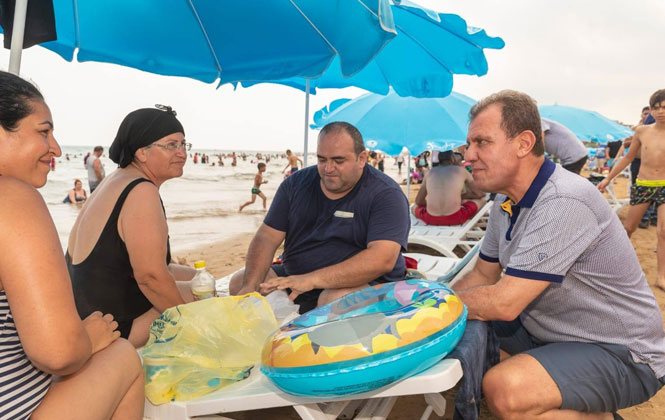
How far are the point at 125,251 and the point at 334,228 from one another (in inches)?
53.4

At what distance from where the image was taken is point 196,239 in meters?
8.71

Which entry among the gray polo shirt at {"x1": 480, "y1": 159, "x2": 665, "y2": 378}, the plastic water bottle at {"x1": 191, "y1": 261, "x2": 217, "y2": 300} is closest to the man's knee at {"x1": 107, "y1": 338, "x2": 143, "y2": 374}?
the plastic water bottle at {"x1": 191, "y1": 261, "x2": 217, "y2": 300}

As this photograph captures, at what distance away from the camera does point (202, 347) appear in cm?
174

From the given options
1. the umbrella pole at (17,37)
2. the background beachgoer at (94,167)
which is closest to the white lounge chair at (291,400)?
the umbrella pole at (17,37)

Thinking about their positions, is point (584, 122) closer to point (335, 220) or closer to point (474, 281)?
point (335, 220)

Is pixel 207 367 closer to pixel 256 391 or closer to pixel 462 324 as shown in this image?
pixel 256 391

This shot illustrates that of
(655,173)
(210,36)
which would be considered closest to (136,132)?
(210,36)

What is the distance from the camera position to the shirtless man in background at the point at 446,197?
5.92 meters

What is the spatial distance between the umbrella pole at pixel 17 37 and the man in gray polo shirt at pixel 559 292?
2.09m

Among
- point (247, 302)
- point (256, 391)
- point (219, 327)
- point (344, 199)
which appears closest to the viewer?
point (256, 391)

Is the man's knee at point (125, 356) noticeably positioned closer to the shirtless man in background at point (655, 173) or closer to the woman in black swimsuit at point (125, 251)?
the woman in black swimsuit at point (125, 251)

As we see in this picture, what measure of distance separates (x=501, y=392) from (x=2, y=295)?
169cm

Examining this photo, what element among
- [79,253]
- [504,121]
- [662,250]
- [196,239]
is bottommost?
[196,239]

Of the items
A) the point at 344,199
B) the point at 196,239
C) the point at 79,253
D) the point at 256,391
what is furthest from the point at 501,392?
the point at 196,239
